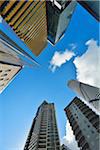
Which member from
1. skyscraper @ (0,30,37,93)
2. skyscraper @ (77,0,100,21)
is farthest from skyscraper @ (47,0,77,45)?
skyscraper @ (77,0,100,21)

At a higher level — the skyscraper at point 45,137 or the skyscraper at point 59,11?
the skyscraper at point 59,11

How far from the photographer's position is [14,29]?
40.3 meters

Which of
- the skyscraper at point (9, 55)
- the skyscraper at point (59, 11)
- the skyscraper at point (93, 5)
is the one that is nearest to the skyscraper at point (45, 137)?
the skyscraper at point (59, 11)

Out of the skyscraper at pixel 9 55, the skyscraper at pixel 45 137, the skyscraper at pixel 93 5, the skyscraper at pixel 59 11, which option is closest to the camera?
the skyscraper at pixel 93 5

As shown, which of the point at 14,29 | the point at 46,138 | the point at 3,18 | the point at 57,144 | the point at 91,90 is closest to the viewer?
the point at 91,90

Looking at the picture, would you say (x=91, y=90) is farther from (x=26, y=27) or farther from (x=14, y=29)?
(x=26, y=27)

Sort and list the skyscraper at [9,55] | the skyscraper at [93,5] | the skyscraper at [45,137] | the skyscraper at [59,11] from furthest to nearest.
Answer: the skyscraper at [45,137], the skyscraper at [59,11], the skyscraper at [9,55], the skyscraper at [93,5]

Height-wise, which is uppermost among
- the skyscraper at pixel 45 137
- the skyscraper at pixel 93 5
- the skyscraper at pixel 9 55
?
the skyscraper at pixel 45 137

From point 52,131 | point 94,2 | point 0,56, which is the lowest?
point 94,2

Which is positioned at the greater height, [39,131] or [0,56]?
[39,131]

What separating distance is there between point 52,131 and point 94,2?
61.4 m

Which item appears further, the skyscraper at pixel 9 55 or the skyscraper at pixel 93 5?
the skyscraper at pixel 9 55

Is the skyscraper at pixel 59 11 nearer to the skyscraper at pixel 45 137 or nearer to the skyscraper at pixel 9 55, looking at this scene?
the skyscraper at pixel 9 55

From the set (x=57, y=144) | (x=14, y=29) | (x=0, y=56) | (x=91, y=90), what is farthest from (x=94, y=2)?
(x=57, y=144)
